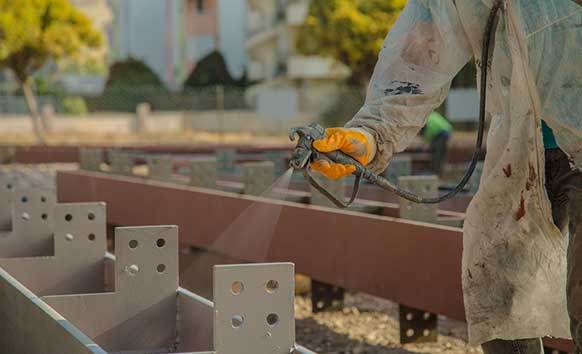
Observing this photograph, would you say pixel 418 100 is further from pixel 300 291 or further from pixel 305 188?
pixel 305 188

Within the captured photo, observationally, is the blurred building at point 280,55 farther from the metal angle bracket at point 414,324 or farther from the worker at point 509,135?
the worker at point 509,135

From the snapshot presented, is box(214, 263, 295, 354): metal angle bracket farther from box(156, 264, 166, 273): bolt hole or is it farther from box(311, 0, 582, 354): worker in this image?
box(156, 264, 166, 273): bolt hole

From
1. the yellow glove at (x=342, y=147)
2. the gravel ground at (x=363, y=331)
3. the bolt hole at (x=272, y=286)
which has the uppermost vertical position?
the yellow glove at (x=342, y=147)

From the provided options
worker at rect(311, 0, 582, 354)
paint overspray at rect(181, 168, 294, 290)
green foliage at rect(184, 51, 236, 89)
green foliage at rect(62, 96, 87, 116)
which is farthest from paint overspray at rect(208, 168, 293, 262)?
green foliage at rect(184, 51, 236, 89)

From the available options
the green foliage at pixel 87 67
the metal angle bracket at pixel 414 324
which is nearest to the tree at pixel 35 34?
the green foliage at pixel 87 67

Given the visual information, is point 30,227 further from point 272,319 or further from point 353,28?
point 353,28

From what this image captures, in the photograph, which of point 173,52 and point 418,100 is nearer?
point 418,100

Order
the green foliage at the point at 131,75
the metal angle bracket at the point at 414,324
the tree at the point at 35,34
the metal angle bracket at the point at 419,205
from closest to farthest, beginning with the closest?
the metal angle bracket at the point at 414,324, the metal angle bracket at the point at 419,205, the tree at the point at 35,34, the green foliage at the point at 131,75

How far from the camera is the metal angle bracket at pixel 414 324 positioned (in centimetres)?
839

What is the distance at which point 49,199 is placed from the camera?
8086 millimetres

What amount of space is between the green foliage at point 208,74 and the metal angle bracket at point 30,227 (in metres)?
47.3

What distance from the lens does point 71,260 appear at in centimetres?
678

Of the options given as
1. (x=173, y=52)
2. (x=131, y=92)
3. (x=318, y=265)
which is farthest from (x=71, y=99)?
(x=318, y=265)

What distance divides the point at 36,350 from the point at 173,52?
2471 inches
